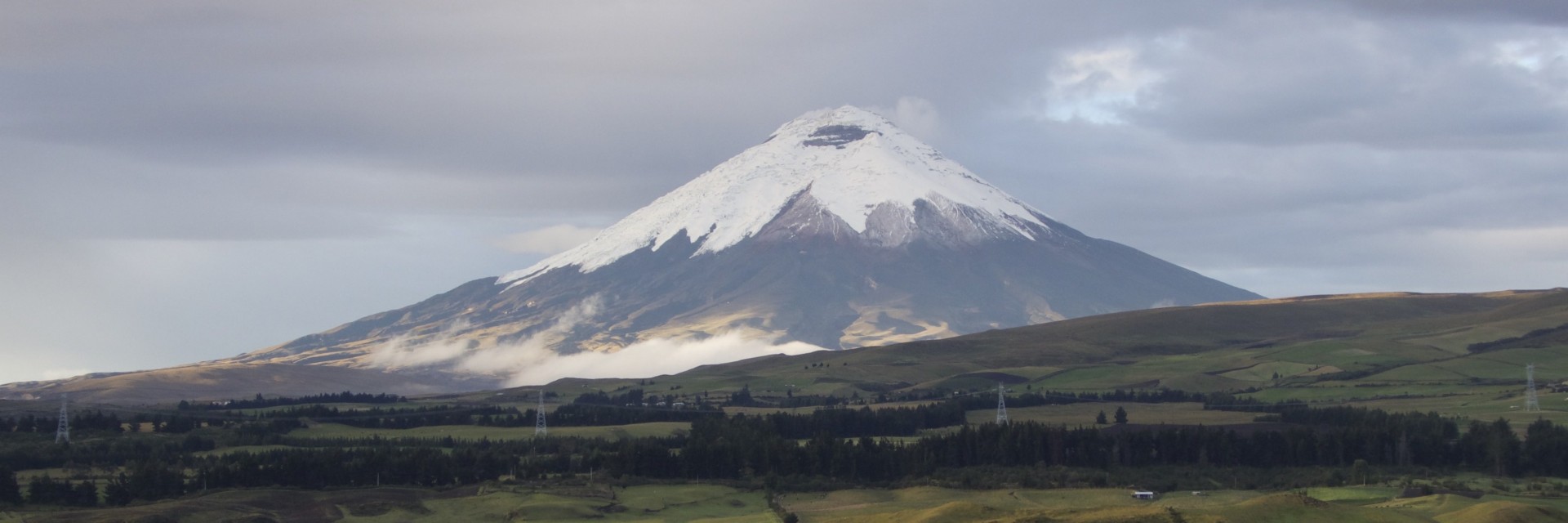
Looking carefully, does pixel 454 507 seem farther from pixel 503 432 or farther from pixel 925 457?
pixel 503 432

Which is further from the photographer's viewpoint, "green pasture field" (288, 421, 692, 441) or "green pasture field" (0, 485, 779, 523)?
"green pasture field" (288, 421, 692, 441)

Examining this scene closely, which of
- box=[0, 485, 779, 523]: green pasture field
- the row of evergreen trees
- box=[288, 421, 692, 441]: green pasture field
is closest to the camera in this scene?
box=[0, 485, 779, 523]: green pasture field

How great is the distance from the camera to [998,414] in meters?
186

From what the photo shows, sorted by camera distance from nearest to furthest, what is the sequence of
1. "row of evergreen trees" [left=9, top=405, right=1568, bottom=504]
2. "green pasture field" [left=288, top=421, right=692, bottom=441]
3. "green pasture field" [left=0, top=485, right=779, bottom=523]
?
"green pasture field" [left=0, top=485, right=779, bottom=523], "row of evergreen trees" [left=9, top=405, right=1568, bottom=504], "green pasture field" [left=288, top=421, right=692, bottom=441]

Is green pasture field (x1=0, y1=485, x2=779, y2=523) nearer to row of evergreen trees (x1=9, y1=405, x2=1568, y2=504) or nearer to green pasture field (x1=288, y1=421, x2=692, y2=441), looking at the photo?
row of evergreen trees (x1=9, y1=405, x2=1568, y2=504)

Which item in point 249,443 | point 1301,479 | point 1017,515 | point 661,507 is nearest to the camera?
point 1017,515

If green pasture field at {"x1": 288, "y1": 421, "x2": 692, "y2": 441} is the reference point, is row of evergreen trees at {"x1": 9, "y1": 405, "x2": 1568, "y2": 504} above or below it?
below

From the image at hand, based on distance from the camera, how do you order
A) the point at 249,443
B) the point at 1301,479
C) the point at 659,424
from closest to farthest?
1. the point at 1301,479
2. the point at 249,443
3. the point at 659,424

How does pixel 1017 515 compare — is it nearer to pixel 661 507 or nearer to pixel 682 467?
pixel 661 507

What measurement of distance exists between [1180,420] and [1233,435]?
105 ft

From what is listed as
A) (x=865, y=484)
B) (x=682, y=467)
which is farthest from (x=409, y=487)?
(x=865, y=484)

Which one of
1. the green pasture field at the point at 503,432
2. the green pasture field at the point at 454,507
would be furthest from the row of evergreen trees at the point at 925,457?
the green pasture field at the point at 503,432

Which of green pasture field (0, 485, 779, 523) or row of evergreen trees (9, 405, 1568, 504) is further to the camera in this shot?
row of evergreen trees (9, 405, 1568, 504)

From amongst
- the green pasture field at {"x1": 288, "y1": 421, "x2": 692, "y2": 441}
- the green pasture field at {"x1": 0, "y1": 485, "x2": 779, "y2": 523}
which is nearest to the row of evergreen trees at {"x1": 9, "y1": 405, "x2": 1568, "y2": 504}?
the green pasture field at {"x1": 0, "y1": 485, "x2": 779, "y2": 523}
